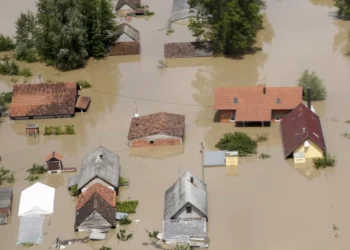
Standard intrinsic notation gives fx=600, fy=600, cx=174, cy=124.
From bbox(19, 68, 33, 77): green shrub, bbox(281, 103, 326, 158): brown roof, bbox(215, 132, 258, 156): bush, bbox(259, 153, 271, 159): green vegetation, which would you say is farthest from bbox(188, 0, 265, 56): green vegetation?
bbox(259, 153, 271, 159): green vegetation

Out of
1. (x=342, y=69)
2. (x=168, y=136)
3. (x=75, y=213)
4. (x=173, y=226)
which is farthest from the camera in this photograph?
(x=342, y=69)

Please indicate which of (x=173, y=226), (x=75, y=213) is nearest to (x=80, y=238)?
(x=75, y=213)

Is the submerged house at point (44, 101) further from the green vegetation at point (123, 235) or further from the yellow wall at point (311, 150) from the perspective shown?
the yellow wall at point (311, 150)

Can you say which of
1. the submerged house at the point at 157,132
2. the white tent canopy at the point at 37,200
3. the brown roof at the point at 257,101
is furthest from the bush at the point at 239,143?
→ the white tent canopy at the point at 37,200

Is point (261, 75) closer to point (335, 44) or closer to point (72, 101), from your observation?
point (335, 44)

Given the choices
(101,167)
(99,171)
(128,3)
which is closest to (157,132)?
(101,167)

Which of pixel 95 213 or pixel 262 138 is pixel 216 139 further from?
pixel 95 213
